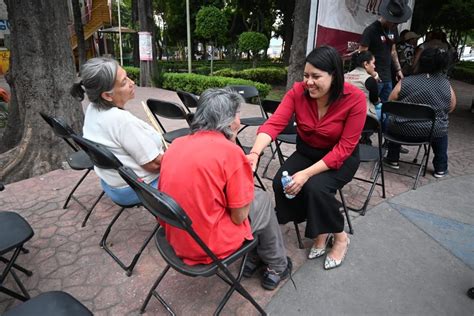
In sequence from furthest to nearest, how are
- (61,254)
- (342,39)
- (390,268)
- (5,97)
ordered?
(5,97) < (342,39) < (61,254) < (390,268)

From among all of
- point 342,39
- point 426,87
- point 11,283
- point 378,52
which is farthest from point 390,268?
point 342,39

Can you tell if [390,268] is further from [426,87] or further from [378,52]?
[378,52]

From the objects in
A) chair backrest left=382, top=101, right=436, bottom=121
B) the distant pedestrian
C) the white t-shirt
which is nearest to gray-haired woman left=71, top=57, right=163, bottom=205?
the white t-shirt

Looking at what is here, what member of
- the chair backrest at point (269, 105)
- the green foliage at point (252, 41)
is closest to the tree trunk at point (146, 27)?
the green foliage at point (252, 41)

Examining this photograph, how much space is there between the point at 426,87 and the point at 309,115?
219cm

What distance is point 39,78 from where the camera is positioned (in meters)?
4.05

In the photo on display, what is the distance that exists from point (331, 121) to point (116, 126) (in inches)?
59.9

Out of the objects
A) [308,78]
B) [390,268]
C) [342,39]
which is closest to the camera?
[308,78]

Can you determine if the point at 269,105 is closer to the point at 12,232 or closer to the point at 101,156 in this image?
the point at 101,156

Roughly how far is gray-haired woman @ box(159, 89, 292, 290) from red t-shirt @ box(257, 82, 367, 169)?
0.87 metres

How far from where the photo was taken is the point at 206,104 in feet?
5.57

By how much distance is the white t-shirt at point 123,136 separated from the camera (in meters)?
2.14

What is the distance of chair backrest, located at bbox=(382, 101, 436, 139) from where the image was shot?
3465 mm

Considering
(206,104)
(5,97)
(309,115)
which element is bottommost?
(5,97)
